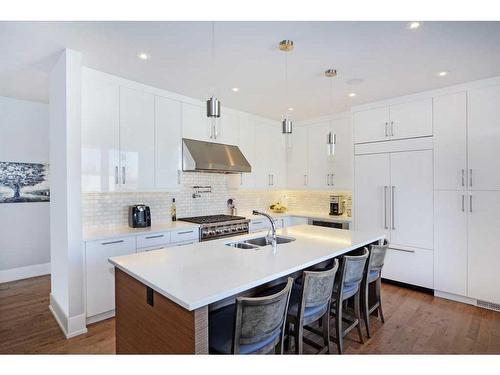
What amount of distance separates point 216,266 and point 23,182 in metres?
4.18

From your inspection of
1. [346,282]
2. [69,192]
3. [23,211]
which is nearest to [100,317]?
[69,192]

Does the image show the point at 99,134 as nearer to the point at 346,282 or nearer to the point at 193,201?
the point at 193,201

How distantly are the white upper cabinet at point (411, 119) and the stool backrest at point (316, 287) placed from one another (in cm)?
281

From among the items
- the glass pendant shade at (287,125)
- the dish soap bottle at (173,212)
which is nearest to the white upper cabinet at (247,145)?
the dish soap bottle at (173,212)

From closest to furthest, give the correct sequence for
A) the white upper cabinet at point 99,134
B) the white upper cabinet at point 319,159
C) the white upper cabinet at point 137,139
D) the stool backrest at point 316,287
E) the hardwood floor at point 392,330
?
the stool backrest at point 316,287 < the hardwood floor at point 392,330 < the white upper cabinet at point 99,134 < the white upper cabinet at point 137,139 < the white upper cabinet at point 319,159

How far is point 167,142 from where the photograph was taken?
12.2 feet

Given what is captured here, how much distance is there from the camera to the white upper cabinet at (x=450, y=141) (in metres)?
3.35

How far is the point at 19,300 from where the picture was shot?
3.43 meters

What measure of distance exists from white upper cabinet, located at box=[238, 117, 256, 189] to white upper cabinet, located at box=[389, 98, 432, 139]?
2.21 metres

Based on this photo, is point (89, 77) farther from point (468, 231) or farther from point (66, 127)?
point (468, 231)

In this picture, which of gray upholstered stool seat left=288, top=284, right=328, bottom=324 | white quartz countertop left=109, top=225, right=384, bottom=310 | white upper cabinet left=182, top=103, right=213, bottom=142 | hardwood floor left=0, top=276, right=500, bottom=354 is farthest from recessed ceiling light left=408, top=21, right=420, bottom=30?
hardwood floor left=0, top=276, right=500, bottom=354

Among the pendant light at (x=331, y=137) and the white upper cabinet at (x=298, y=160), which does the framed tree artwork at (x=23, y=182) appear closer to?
the white upper cabinet at (x=298, y=160)
